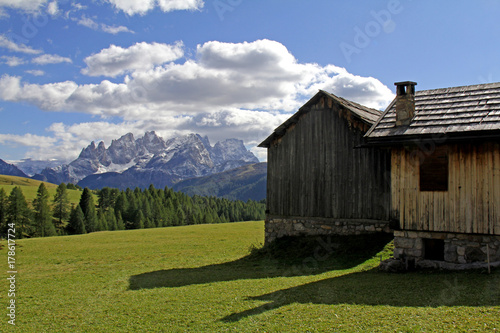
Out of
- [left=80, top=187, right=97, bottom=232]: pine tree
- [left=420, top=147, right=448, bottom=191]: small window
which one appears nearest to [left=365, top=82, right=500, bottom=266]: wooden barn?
[left=420, top=147, right=448, bottom=191]: small window

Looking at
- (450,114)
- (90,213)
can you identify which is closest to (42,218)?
(90,213)

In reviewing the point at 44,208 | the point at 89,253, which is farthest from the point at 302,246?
the point at 44,208

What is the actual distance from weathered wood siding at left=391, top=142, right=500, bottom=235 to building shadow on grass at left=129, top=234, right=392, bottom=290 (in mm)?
3868

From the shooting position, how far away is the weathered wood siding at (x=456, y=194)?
46.8 ft

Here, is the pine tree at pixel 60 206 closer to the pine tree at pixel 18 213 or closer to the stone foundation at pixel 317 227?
the pine tree at pixel 18 213

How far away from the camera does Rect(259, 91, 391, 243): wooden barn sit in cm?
2083

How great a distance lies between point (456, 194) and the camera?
1487 cm

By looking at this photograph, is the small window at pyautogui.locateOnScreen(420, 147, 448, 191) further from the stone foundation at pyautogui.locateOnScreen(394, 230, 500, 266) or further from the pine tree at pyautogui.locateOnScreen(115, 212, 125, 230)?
the pine tree at pyautogui.locateOnScreen(115, 212, 125, 230)

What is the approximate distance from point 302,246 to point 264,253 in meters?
2.60

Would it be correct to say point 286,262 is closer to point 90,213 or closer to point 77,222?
point 77,222

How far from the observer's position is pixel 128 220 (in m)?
115

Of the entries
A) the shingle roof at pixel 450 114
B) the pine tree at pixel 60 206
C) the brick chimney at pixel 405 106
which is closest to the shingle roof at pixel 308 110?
the shingle roof at pixel 450 114

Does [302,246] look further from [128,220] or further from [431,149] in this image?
[128,220]

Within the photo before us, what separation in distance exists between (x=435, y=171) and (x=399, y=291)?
5752mm
